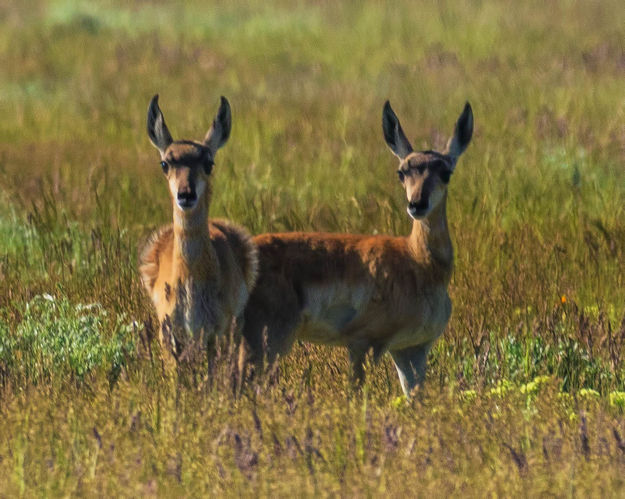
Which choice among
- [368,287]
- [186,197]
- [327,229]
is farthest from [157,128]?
[327,229]

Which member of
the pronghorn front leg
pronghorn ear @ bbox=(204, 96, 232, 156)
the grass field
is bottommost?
the pronghorn front leg

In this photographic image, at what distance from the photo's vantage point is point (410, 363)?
6.78 m

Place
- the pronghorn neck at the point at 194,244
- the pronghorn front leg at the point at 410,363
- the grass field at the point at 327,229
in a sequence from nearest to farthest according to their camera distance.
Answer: the grass field at the point at 327,229 → the pronghorn neck at the point at 194,244 → the pronghorn front leg at the point at 410,363

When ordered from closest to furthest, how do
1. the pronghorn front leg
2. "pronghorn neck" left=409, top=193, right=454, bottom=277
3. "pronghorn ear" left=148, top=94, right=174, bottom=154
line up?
"pronghorn ear" left=148, top=94, right=174, bottom=154
the pronghorn front leg
"pronghorn neck" left=409, top=193, right=454, bottom=277

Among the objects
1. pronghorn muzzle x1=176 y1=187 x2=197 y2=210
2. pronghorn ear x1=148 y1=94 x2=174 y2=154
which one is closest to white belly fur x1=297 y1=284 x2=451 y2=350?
pronghorn muzzle x1=176 y1=187 x2=197 y2=210

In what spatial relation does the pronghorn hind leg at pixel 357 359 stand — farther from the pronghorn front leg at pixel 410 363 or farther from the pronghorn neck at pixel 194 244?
the pronghorn neck at pixel 194 244

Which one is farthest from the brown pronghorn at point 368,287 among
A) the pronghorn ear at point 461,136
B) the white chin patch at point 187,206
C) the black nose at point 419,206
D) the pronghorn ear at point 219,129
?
the white chin patch at point 187,206

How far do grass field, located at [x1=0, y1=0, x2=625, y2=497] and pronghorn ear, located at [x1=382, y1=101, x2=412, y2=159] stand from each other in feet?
3.70

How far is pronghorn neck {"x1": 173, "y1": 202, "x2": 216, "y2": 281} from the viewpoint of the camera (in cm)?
597

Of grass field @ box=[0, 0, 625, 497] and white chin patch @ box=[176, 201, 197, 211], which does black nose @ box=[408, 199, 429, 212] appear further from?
white chin patch @ box=[176, 201, 197, 211]

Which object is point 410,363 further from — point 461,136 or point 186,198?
point 186,198

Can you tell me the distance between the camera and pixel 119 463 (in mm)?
4621

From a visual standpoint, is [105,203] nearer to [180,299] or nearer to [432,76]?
[180,299]

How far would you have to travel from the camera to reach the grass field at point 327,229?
469 centimetres
